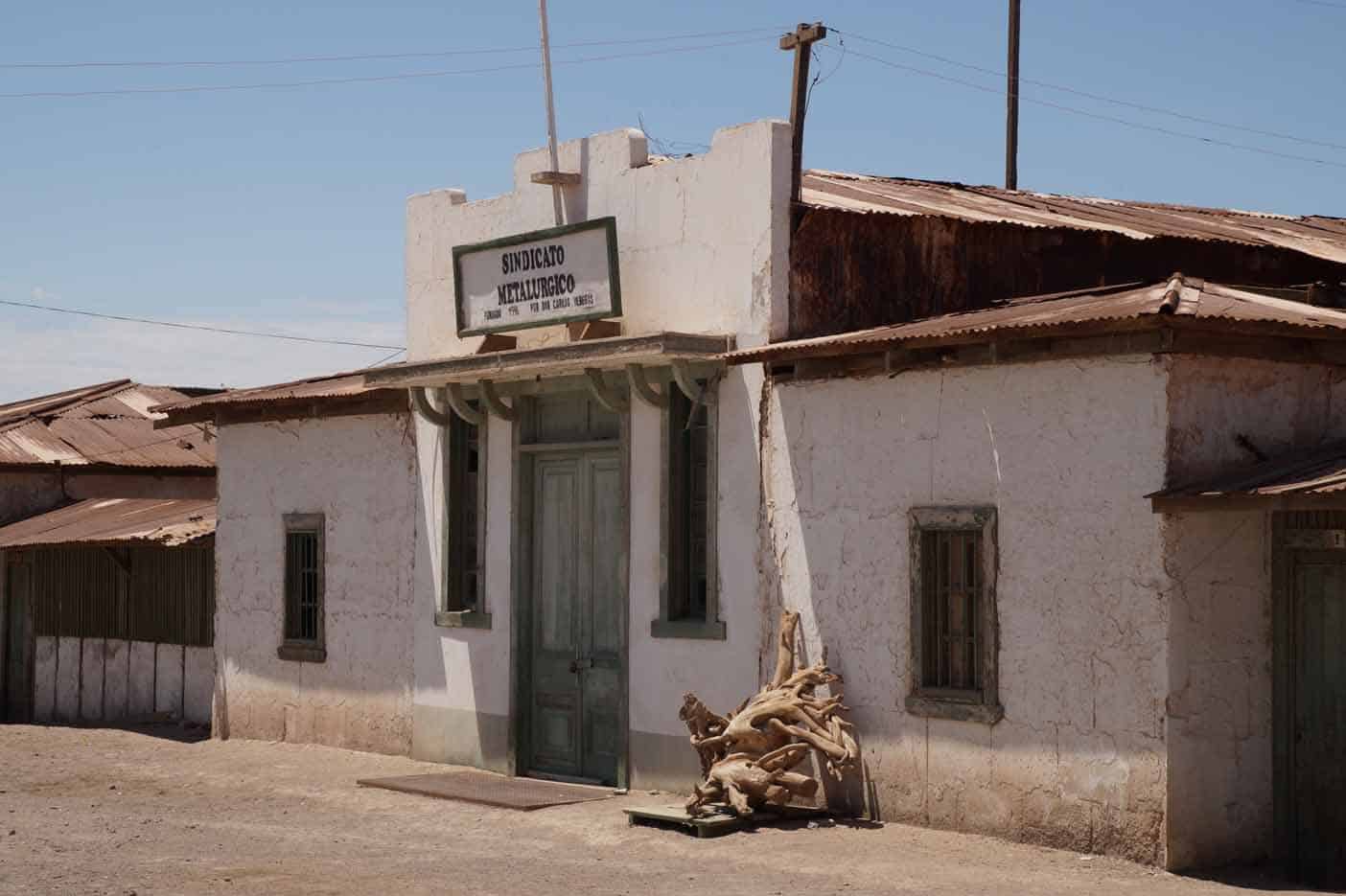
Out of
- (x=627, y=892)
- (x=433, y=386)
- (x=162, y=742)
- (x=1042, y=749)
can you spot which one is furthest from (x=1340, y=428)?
(x=162, y=742)

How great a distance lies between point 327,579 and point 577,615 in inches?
134

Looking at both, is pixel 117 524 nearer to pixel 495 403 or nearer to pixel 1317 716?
pixel 495 403

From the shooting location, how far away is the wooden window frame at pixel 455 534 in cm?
1538

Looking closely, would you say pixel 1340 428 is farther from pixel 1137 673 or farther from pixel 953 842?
pixel 953 842

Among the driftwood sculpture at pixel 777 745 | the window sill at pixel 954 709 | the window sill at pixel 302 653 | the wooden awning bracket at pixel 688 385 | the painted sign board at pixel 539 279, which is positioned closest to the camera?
the window sill at pixel 954 709

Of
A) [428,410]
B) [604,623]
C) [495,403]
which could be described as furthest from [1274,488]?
[428,410]

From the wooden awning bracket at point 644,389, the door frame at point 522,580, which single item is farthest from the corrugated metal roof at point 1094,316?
the door frame at point 522,580

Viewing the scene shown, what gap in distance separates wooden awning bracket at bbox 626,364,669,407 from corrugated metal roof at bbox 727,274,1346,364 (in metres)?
0.93

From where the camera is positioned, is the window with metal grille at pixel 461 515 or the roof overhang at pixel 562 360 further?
the window with metal grille at pixel 461 515

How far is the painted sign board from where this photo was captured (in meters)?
14.2

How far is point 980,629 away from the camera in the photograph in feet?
37.8

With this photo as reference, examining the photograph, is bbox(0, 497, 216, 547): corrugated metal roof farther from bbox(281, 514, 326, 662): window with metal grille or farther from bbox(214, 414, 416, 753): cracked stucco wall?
bbox(281, 514, 326, 662): window with metal grille

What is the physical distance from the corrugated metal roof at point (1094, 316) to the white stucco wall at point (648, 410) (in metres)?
0.81

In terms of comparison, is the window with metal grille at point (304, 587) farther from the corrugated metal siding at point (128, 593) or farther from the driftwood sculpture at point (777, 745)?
the driftwood sculpture at point (777, 745)
